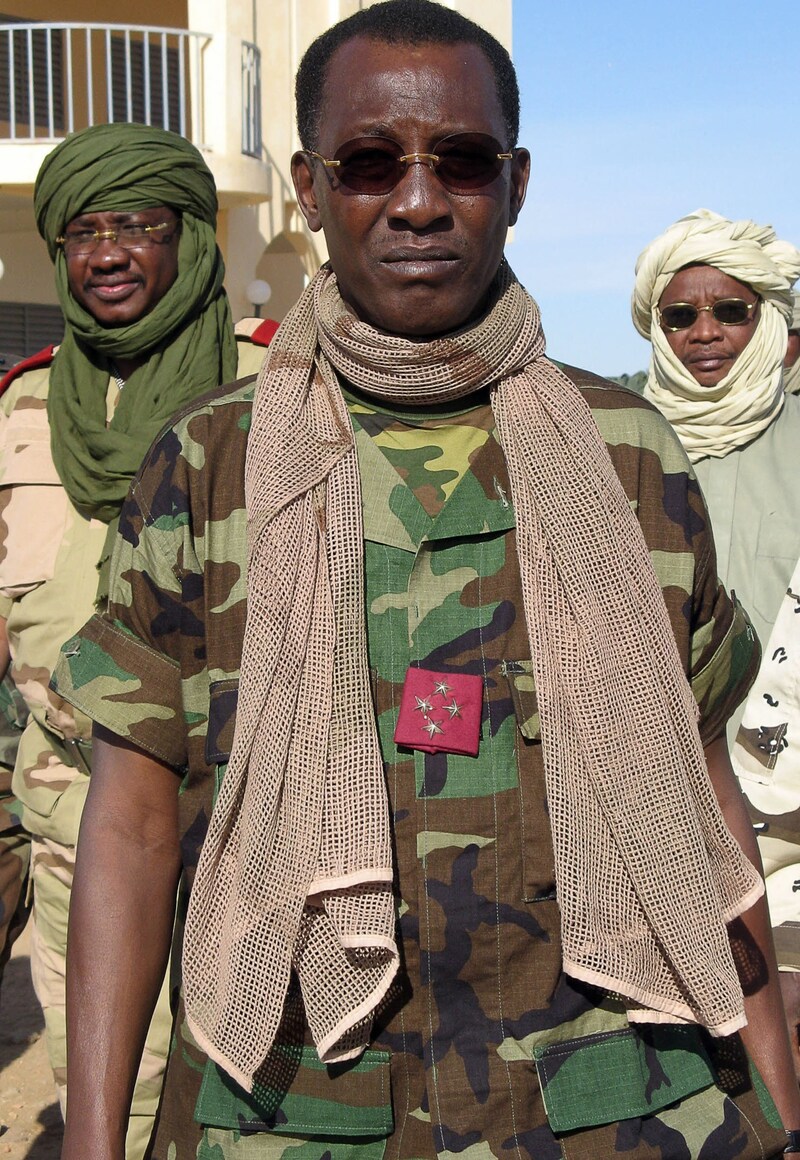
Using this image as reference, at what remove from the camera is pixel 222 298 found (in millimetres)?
4316

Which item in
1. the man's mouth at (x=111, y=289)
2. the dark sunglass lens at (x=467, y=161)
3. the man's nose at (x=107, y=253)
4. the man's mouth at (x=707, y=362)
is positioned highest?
the dark sunglass lens at (x=467, y=161)

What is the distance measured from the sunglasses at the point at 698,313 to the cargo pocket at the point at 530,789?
11.2 feet

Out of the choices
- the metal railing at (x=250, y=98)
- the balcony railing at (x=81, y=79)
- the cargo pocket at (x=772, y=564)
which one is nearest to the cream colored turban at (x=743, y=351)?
the cargo pocket at (x=772, y=564)

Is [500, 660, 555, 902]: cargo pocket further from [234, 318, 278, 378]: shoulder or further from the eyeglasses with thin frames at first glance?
the eyeglasses with thin frames

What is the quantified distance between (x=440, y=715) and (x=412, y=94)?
79 cm

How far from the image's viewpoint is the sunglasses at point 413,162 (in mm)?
1987

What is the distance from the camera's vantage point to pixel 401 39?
2.02 m

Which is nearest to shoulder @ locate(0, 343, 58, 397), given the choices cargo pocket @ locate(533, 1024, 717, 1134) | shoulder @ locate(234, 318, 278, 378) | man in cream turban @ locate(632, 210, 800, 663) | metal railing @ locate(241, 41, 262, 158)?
shoulder @ locate(234, 318, 278, 378)

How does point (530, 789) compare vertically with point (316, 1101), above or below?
above

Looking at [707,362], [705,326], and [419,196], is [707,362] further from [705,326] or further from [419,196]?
[419,196]

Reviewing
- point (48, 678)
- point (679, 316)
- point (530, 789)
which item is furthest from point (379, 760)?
point (679, 316)

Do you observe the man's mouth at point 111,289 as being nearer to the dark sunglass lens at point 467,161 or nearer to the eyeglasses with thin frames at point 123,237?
the eyeglasses with thin frames at point 123,237

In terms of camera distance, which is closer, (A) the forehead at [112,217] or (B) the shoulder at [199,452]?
(B) the shoulder at [199,452]

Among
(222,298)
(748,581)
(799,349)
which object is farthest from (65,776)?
(799,349)
